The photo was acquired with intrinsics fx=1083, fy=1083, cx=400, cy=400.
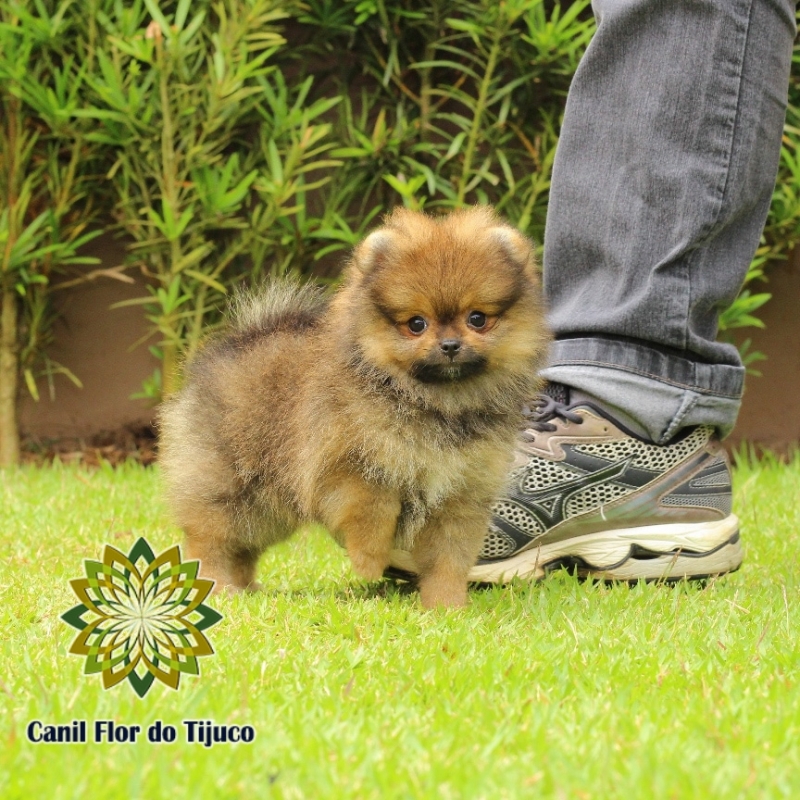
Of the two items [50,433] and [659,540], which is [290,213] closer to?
[50,433]

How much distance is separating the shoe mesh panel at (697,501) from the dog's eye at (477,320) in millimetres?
890

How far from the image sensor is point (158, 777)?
146 cm

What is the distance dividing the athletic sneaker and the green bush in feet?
6.59

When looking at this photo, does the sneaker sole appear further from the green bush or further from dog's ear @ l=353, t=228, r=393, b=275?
the green bush

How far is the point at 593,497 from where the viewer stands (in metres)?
2.99

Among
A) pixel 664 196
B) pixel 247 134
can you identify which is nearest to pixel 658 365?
pixel 664 196

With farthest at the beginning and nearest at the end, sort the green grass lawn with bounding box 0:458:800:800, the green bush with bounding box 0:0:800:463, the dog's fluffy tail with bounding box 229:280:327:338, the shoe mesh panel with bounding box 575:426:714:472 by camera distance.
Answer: the green bush with bounding box 0:0:800:463
the shoe mesh panel with bounding box 575:426:714:472
the dog's fluffy tail with bounding box 229:280:327:338
the green grass lawn with bounding box 0:458:800:800

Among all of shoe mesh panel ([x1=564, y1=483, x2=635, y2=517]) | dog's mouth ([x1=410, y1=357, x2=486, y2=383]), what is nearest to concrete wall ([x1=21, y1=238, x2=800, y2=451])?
shoe mesh panel ([x1=564, y1=483, x2=635, y2=517])

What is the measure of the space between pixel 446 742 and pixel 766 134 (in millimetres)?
1925

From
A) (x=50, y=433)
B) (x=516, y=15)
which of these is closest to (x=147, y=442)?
(x=50, y=433)

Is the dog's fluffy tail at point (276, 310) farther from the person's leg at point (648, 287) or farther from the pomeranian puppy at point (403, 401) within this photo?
the person's leg at point (648, 287)

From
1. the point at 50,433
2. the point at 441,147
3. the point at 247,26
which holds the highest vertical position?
the point at 247,26

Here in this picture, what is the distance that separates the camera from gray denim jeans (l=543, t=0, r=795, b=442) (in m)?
2.76

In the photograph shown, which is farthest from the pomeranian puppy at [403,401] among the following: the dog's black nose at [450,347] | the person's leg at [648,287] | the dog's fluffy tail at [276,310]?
the person's leg at [648,287]
